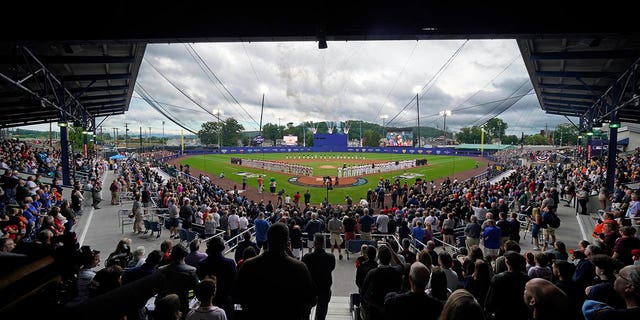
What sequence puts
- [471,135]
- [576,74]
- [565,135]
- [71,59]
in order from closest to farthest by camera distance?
[71,59] < [576,74] < [565,135] < [471,135]

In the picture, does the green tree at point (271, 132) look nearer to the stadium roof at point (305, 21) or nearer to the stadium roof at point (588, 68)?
the stadium roof at point (588, 68)

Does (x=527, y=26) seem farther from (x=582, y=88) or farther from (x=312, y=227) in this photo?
(x=582, y=88)

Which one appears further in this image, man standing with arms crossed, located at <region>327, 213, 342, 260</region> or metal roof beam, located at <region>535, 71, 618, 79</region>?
metal roof beam, located at <region>535, 71, 618, 79</region>

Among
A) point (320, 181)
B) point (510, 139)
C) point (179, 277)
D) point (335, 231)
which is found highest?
point (510, 139)

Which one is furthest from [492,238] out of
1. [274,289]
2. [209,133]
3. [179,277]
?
[209,133]

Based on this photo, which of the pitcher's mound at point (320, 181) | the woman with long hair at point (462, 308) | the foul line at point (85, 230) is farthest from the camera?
the pitcher's mound at point (320, 181)

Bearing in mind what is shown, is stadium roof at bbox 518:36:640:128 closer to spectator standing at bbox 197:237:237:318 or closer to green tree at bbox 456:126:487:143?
spectator standing at bbox 197:237:237:318

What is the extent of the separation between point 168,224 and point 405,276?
10448 mm

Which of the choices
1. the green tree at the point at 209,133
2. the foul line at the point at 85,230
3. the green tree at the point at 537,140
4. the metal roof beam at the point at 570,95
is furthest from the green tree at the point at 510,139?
the foul line at the point at 85,230

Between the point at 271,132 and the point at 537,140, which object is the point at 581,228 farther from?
the point at 537,140

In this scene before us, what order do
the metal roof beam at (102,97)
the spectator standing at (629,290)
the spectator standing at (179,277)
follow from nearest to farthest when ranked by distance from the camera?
the spectator standing at (629,290) < the spectator standing at (179,277) < the metal roof beam at (102,97)

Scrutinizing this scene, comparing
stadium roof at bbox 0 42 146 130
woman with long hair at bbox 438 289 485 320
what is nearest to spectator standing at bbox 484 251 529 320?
woman with long hair at bbox 438 289 485 320

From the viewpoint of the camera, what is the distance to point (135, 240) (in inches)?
478

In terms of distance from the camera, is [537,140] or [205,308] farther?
[537,140]
